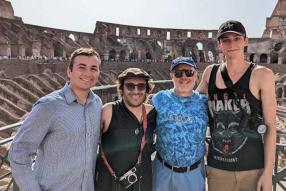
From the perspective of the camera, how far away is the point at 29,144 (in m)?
2.48

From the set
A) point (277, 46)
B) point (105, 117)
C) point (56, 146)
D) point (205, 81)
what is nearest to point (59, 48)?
point (277, 46)

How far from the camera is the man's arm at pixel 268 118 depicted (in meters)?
2.82

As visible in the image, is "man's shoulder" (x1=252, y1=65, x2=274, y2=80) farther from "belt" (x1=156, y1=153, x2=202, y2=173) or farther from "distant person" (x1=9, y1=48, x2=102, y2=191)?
"distant person" (x1=9, y1=48, x2=102, y2=191)

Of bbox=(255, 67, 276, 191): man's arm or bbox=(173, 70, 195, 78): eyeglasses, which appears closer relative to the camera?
bbox=(255, 67, 276, 191): man's arm

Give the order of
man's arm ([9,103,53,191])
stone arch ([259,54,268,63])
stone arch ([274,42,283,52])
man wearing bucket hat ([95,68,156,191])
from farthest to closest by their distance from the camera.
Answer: stone arch ([259,54,268,63]) < stone arch ([274,42,283,52]) < man wearing bucket hat ([95,68,156,191]) < man's arm ([9,103,53,191])

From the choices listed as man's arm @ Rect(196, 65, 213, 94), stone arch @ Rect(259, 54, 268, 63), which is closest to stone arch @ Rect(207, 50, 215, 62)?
stone arch @ Rect(259, 54, 268, 63)

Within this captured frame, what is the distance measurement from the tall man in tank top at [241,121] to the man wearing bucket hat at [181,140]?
13 cm

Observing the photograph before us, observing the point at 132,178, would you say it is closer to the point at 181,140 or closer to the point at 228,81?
the point at 181,140

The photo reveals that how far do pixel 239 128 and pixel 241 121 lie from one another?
62 millimetres

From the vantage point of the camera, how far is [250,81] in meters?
2.88

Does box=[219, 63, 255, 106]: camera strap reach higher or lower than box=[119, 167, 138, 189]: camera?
higher

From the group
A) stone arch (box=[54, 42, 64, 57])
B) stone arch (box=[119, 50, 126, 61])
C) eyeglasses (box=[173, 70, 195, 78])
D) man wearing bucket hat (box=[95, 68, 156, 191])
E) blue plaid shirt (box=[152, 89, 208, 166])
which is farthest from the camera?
stone arch (box=[119, 50, 126, 61])

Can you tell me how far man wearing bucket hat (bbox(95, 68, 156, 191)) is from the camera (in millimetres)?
2814

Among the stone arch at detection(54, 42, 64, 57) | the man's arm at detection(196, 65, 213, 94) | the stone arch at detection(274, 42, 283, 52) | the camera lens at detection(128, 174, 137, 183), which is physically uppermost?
the stone arch at detection(274, 42, 283, 52)
